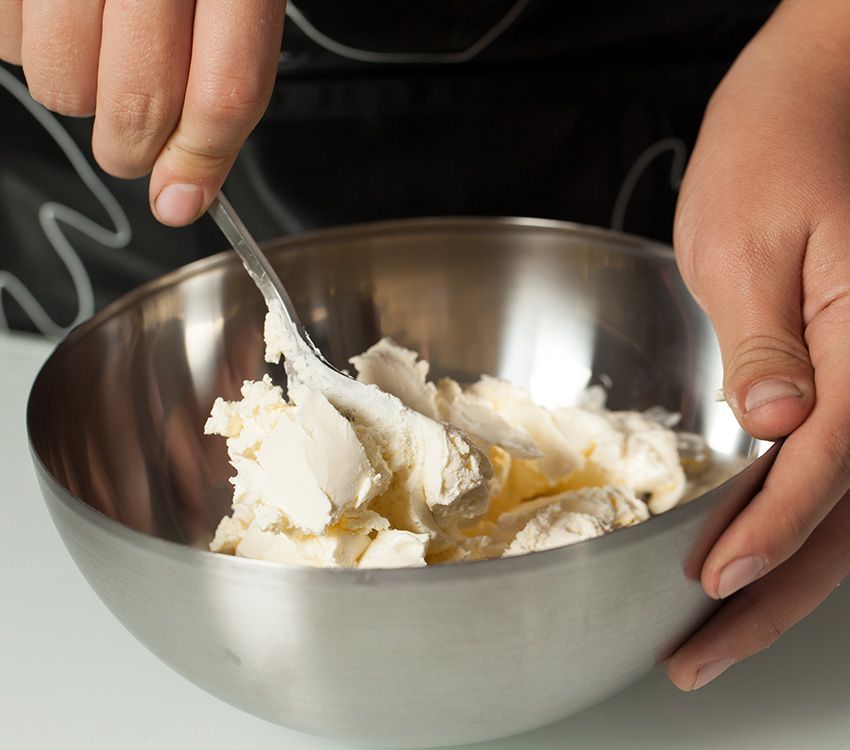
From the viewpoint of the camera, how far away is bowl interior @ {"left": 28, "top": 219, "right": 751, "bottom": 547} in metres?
0.86

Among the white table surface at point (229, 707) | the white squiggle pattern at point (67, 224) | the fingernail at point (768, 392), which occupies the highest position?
the white squiggle pattern at point (67, 224)

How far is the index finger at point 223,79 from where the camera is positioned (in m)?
0.58

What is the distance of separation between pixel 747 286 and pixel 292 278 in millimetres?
432

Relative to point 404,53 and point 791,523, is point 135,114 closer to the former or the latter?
point 791,523

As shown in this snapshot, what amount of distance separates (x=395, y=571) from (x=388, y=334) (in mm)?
523

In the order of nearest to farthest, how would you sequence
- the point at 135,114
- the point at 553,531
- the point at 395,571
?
the point at 395,571 < the point at 135,114 < the point at 553,531

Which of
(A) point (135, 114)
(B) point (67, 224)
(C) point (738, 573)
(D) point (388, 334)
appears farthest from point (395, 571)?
(B) point (67, 224)

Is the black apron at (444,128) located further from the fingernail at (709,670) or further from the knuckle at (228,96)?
the fingernail at (709,670)

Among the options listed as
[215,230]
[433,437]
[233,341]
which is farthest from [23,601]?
[215,230]

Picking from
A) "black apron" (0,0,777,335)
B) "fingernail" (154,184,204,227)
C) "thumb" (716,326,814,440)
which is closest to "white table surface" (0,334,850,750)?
"thumb" (716,326,814,440)

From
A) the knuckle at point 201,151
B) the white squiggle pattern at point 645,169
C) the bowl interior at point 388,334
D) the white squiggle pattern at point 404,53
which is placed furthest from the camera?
the white squiggle pattern at point 645,169

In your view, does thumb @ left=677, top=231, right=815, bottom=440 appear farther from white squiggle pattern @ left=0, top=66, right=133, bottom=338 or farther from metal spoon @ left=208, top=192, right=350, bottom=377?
white squiggle pattern @ left=0, top=66, right=133, bottom=338

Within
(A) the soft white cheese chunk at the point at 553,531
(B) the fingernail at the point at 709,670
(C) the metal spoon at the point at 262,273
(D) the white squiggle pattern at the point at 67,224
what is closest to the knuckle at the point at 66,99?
(C) the metal spoon at the point at 262,273

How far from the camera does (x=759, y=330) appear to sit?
27.3 inches
